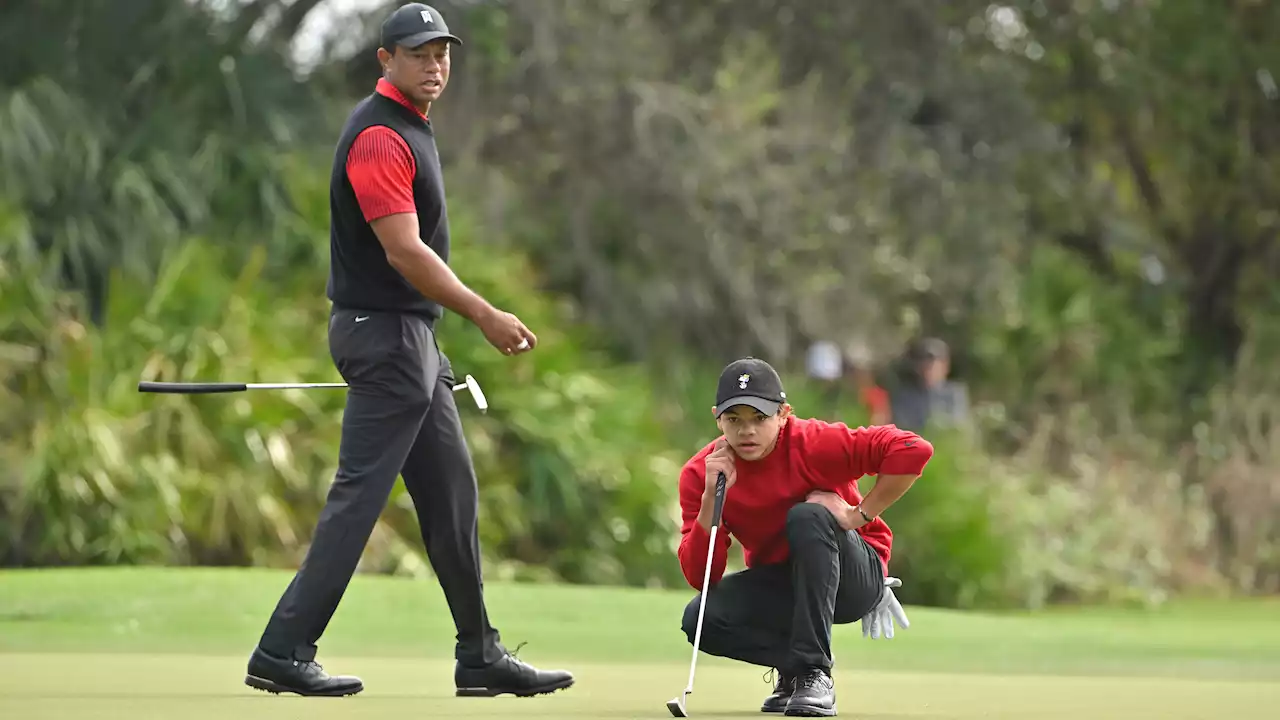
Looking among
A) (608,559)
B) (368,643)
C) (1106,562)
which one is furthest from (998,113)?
(368,643)

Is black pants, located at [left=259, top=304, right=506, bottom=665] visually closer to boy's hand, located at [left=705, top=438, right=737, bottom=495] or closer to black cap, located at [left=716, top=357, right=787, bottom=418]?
boy's hand, located at [left=705, top=438, right=737, bottom=495]

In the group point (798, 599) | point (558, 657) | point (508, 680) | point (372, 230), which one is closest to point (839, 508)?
point (798, 599)

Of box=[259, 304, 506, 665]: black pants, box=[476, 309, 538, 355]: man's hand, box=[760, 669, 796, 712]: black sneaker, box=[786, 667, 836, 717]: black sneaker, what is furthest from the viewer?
box=[259, 304, 506, 665]: black pants

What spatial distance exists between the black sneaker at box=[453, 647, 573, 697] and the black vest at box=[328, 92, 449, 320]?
3.83ft

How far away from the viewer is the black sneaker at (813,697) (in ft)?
19.0

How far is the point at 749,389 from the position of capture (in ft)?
19.3

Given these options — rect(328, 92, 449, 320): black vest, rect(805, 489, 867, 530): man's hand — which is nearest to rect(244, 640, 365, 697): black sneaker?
rect(328, 92, 449, 320): black vest

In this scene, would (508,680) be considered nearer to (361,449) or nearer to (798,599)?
(361,449)

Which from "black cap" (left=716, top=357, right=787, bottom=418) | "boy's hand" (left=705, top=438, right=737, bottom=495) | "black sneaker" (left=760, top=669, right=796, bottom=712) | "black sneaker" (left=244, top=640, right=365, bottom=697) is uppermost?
"black cap" (left=716, top=357, right=787, bottom=418)

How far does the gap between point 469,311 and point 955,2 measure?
13.5 meters

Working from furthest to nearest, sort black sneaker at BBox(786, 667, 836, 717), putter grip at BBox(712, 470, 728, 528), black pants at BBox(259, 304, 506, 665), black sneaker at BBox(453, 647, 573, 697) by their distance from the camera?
black sneaker at BBox(453, 647, 573, 697), black pants at BBox(259, 304, 506, 665), putter grip at BBox(712, 470, 728, 528), black sneaker at BBox(786, 667, 836, 717)

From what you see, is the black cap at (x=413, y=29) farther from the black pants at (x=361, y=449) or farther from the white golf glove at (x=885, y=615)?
the white golf glove at (x=885, y=615)

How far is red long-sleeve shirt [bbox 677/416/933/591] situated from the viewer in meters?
5.98

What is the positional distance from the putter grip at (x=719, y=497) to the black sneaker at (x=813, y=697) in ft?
1.71
